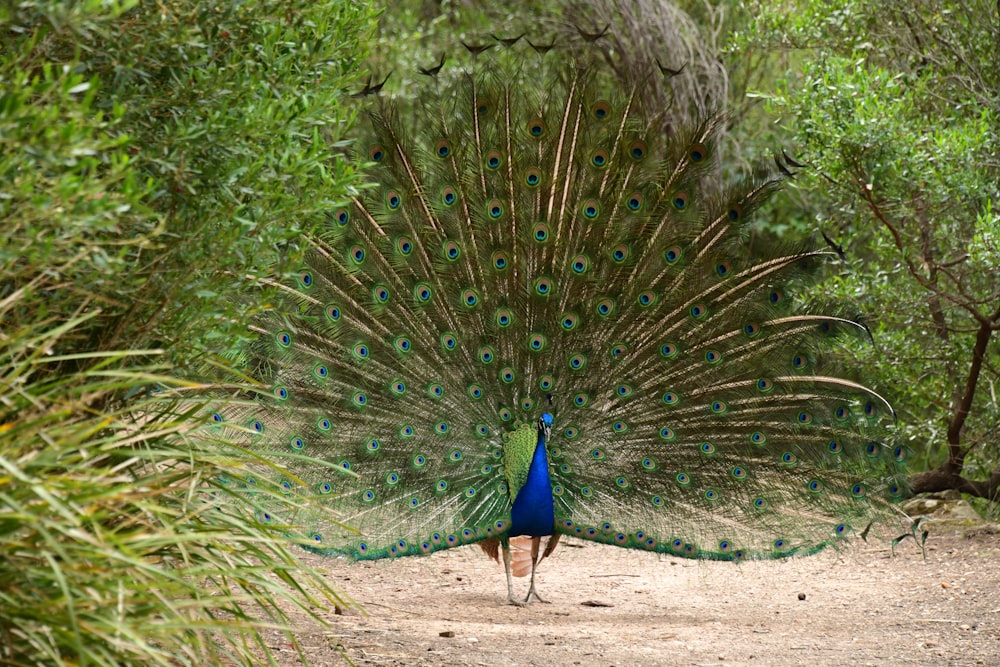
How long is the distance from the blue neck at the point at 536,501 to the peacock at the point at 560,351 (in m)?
0.01

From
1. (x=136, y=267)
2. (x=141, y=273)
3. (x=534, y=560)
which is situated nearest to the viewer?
(x=136, y=267)

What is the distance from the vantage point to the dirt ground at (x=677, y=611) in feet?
17.6

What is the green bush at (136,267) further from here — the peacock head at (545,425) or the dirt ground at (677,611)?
the peacock head at (545,425)

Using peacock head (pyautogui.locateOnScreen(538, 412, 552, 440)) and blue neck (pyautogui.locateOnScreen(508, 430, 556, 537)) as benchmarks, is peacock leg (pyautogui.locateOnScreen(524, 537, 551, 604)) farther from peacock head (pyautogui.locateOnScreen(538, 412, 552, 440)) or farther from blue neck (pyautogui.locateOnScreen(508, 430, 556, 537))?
peacock head (pyautogui.locateOnScreen(538, 412, 552, 440))

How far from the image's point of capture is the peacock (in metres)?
6.29

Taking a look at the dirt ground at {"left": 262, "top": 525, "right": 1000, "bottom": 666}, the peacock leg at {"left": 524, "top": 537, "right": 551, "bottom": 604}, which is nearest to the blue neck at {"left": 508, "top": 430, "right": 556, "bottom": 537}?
the peacock leg at {"left": 524, "top": 537, "right": 551, "bottom": 604}

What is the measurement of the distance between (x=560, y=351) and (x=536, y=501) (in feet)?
2.98

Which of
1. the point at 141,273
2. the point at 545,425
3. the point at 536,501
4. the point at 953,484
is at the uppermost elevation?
the point at 141,273

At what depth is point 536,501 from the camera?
6.32m

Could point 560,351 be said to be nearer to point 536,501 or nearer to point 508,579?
point 536,501

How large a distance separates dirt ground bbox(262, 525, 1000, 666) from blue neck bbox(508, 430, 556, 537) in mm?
550

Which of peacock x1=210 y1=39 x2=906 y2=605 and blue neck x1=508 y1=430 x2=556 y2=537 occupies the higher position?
peacock x1=210 y1=39 x2=906 y2=605

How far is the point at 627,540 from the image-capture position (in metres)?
6.32

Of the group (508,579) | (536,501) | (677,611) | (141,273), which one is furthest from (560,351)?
(141,273)
